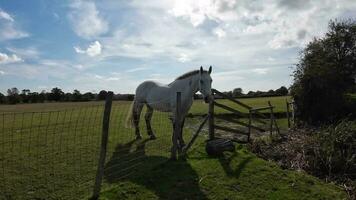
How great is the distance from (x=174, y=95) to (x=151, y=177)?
4.56 m

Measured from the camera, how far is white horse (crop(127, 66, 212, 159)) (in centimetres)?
1066

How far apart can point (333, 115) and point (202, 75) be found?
11.0 metres

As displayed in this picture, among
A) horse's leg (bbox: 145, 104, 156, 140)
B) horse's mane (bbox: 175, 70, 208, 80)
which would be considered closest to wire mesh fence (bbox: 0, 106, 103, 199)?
horse's leg (bbox: 145, 104, 156, 140)

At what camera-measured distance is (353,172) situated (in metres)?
8.48

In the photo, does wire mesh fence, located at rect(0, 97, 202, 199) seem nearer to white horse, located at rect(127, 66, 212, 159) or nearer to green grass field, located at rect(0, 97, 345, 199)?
green grass field, located at rect(0, 97, 345, 199)

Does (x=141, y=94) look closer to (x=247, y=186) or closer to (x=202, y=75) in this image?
(x=202, y=75)

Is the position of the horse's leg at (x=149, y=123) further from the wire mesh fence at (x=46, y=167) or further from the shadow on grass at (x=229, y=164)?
the shadow on grass at (x=229, y=164)

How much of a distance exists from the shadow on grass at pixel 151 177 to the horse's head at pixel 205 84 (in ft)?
7.41

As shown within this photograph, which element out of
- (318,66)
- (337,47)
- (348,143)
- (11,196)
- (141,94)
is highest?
(337,47)

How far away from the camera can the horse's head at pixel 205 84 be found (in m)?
10.6

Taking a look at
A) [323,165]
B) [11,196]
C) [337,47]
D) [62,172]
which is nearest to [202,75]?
[323,165]

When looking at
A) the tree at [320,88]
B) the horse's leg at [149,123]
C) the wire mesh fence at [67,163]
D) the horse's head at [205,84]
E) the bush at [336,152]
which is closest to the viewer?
the wire mesh fence at [67,163]

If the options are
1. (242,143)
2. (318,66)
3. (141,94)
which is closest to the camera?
(242,143)

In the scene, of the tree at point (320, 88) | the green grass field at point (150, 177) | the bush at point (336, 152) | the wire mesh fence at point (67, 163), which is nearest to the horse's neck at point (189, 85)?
the green grass field at point (150, 177)
